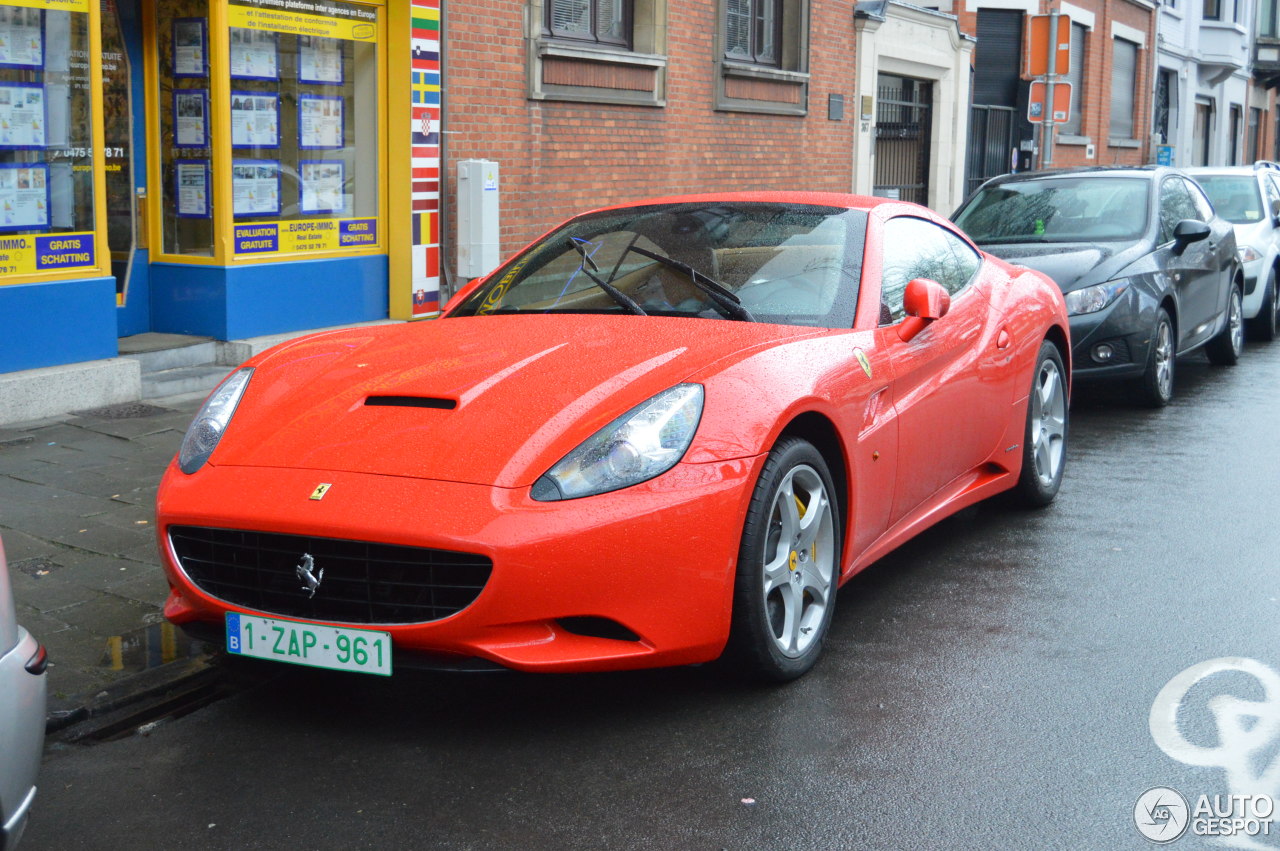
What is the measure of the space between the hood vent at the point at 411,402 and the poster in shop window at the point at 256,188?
5.79 metres

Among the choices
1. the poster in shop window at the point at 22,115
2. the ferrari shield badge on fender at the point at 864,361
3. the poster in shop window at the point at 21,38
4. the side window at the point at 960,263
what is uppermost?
the poster in shop window at the point at 21,38

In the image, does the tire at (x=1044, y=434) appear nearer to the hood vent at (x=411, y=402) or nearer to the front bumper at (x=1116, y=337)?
the front bumper at (x=1116, y=337)

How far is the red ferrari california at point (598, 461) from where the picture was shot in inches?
139

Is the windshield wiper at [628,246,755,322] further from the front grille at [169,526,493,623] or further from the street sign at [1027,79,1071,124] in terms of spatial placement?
the street sign at [1027,79,1071,124]

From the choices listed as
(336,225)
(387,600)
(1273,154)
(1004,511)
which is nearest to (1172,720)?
(387,600)

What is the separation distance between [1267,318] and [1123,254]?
4971 millimetres

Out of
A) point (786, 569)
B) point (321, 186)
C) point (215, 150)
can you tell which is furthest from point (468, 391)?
point (321, 186)

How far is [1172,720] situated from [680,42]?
10833 millimetres

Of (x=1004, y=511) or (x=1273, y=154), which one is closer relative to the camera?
(x=1004, y=511)

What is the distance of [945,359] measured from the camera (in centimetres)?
509

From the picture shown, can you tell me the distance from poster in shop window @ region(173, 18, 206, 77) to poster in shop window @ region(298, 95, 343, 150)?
0.83 meters

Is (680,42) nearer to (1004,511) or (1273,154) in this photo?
(1004,511)

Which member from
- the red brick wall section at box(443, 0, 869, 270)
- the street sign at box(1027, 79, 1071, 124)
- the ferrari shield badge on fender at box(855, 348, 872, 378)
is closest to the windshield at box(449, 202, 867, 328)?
the ferrari shield badge on fender at box(855, 348, 872, 378)

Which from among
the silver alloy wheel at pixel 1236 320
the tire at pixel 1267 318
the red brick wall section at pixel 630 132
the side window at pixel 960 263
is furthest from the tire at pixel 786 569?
the tire at pixel 1267 318
